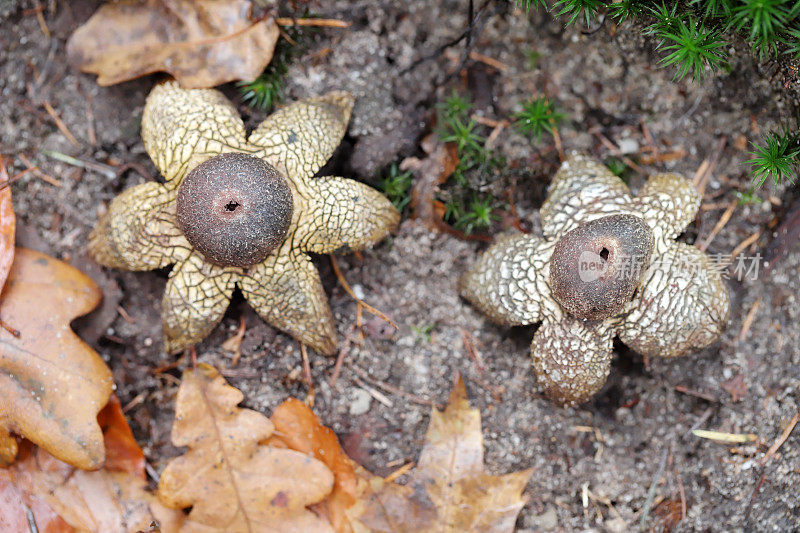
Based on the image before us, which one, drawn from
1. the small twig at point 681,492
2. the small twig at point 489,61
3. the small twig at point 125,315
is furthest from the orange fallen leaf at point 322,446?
the small twig at point 489,61

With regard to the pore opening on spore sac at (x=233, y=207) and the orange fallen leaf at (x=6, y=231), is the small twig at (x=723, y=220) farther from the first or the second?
the orange fallen leaf at (x=6, y=231)

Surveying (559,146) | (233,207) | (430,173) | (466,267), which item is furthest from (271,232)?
(559,146)

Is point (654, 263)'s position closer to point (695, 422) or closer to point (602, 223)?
point (602, 223)

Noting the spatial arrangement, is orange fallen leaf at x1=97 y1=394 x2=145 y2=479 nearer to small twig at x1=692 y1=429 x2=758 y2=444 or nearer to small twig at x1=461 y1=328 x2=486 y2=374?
small twig at x1=461 y1=328 x2=486 y2=374

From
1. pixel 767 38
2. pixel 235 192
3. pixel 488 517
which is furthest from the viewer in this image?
pixel 488 517

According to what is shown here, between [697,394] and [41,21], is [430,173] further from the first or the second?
[41,21]

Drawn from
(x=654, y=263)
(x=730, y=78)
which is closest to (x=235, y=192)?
(x=654, y=263)
